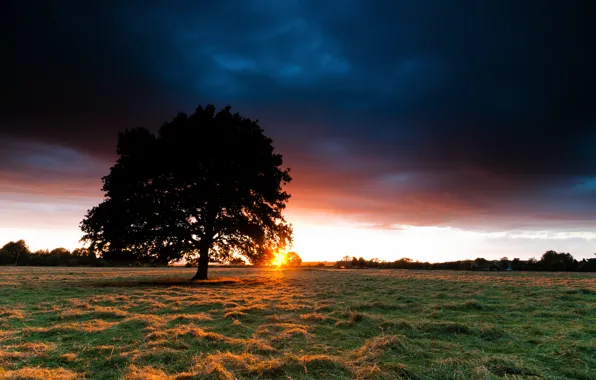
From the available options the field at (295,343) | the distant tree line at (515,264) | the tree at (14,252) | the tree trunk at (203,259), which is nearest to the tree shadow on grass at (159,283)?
the tree trunk at (203,259)

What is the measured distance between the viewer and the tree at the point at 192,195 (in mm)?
23359

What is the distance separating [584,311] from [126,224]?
25995 mm

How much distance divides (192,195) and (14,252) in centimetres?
10756

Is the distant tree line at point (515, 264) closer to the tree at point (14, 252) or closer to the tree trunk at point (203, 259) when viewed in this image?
the tree trunk at point (203, 259)

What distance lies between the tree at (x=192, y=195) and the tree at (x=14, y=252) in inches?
3773

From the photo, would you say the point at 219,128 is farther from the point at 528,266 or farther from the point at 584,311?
the point at 528,266

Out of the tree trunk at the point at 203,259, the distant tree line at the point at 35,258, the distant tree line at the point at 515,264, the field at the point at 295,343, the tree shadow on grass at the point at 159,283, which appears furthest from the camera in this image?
the distant tree line at the point at 35,258

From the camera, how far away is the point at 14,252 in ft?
312

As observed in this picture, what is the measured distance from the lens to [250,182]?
2603 cm

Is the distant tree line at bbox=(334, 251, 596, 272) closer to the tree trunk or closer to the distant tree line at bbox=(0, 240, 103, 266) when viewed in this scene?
the tree trunk

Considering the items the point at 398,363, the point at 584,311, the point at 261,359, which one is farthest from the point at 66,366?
the point at 584,311

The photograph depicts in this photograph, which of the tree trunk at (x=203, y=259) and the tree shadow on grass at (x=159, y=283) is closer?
the tree shadow on grass at (x=159, y=283)

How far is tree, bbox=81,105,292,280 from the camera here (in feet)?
76.6

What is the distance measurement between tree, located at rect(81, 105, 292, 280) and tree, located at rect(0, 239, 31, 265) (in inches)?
3773
